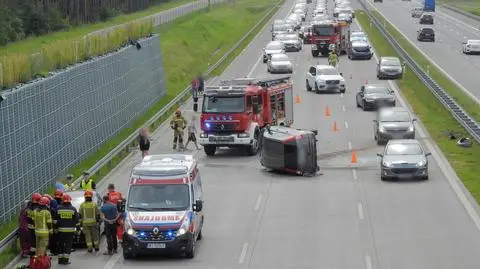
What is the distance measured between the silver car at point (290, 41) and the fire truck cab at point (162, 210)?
64.6 m

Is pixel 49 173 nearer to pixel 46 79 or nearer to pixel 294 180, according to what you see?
pixel 46 79

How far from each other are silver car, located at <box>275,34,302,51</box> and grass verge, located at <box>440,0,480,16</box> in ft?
172

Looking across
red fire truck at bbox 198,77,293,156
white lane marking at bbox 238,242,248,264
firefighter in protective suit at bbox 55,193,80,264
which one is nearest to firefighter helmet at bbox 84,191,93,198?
firefighter in protective suit at bbox 55,193,80,264

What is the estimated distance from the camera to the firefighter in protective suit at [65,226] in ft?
83.6

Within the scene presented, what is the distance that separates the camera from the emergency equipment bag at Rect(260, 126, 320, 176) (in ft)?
127

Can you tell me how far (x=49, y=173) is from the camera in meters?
35.4

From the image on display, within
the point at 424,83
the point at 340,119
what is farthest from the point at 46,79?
the point at 424,83

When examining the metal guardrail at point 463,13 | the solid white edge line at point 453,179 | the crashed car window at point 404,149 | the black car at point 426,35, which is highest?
the crashed car window at point 404,149

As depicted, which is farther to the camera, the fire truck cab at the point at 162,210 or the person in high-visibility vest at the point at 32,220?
the fire truck cab at the point at 162,210

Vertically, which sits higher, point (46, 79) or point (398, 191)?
point (46, 79)

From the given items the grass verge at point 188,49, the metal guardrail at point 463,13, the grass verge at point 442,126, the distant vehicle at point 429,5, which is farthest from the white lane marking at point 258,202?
the distant vehicle at point 429,5

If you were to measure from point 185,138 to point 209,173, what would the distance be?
948 cm

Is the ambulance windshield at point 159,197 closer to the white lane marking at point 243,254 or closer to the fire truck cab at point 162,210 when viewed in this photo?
the fire truck cab at point 162,210

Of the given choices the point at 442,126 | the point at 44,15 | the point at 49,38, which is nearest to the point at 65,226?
the point at 442,126
